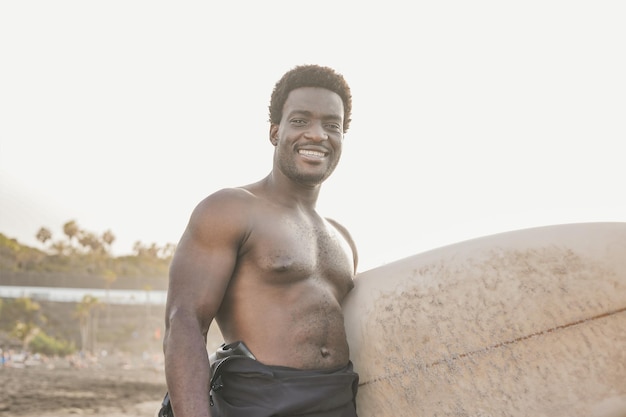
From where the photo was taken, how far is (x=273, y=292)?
6.56 feet

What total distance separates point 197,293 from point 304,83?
0.87 meters

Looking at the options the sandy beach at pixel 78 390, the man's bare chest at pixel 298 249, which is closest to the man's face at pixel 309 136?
the man's bare chest at pixel 298 249

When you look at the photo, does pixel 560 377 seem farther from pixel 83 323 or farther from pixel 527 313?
pixel 83 323

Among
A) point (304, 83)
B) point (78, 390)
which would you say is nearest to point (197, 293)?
point (304, 83)

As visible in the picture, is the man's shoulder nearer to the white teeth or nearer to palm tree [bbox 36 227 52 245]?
the white teeth

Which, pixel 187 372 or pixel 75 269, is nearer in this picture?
pixel 187 372

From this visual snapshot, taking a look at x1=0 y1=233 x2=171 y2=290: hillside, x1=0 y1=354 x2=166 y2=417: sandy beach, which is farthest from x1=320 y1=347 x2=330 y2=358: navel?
x1=0 y1=233 x2=171 y2=290: hillside

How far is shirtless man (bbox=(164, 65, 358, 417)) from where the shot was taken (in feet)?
6.15

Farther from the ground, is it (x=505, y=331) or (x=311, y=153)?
(x=311, y=153)

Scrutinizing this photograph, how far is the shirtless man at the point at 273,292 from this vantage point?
6.15ft

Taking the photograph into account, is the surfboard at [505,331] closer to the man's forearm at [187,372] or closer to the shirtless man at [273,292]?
the shirtless man at [273,292]

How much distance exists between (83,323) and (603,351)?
133 ft

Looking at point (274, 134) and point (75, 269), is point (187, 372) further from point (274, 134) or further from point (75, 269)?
point (75, 269)

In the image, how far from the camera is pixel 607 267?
78.9 inches
